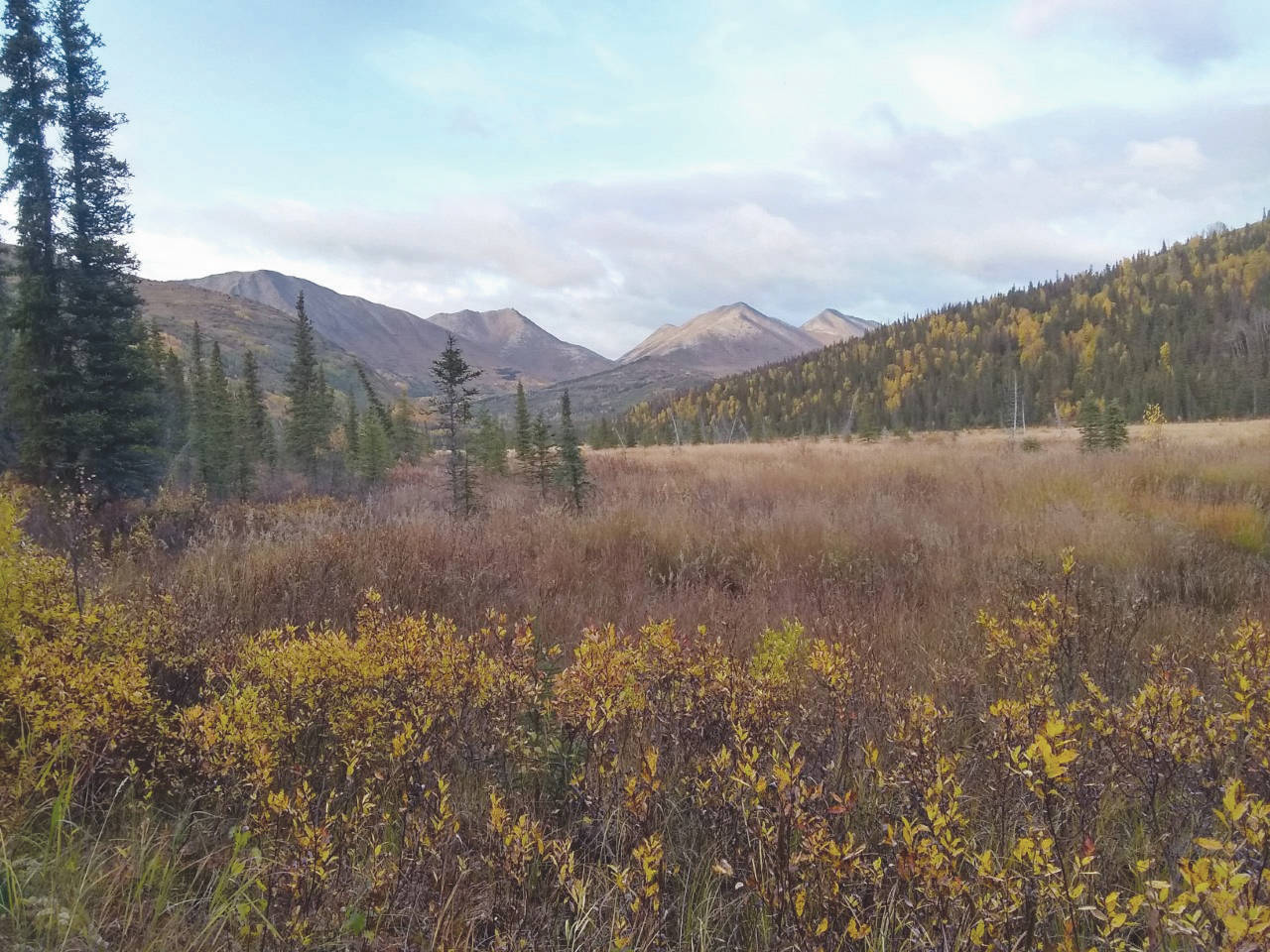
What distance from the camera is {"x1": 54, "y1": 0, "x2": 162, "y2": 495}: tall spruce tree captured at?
13.5 metres

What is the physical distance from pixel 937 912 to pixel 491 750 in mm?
1562

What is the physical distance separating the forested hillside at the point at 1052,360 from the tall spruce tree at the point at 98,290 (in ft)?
166

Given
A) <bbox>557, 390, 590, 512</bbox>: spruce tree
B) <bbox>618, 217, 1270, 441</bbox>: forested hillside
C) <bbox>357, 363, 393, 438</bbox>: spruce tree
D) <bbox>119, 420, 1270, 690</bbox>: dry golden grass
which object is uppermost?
<bbox>618, 217, 1270, 441</bbox>: forested hillside

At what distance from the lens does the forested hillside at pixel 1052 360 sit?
230ft

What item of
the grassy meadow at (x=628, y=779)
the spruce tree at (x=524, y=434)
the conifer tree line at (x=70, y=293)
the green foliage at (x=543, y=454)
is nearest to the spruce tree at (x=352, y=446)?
the spruce tree at (x=524, y=434)

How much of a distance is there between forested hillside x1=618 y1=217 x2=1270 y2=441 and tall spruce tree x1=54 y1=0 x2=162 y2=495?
166ft

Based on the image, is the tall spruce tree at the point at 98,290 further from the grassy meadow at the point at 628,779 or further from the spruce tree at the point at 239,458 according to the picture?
the grassy meadow at the point at 628,779

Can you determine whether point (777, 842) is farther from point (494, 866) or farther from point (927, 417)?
point (927, 417)

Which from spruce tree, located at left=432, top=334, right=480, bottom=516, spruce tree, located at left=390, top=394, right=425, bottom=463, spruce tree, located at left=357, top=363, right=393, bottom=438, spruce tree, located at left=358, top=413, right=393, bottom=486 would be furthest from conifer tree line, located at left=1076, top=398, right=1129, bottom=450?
spruce tree, located at left=390, top=394, right=425, bottom=463

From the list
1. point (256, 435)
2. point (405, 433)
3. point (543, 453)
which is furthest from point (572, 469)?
point (405, 433)

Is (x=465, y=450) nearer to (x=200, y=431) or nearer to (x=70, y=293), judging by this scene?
(x=70, y=293)

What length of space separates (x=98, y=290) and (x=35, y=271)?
3.83ft

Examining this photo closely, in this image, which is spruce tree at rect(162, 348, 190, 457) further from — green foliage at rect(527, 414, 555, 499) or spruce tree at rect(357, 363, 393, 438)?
green foliage at rect(527, 414, 555, 499)

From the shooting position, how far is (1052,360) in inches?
3270
